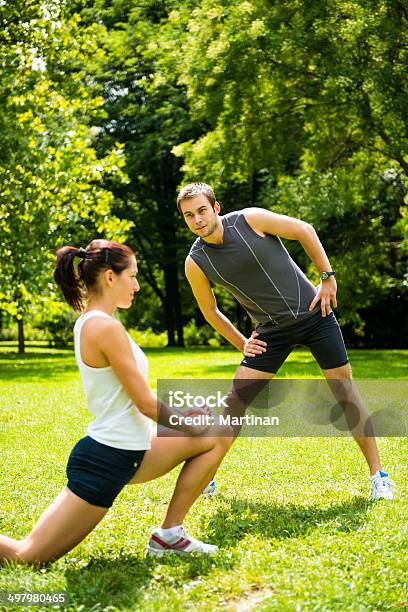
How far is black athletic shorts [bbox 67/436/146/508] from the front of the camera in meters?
3.68

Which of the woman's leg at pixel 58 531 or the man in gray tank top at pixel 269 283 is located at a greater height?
the man in gray tank top at pixel 269 283

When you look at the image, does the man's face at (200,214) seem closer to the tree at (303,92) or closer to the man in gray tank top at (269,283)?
the man in gray tank top at (269,283)

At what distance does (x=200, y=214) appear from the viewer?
16.2 ft

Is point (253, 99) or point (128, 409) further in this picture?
point (253, 99)

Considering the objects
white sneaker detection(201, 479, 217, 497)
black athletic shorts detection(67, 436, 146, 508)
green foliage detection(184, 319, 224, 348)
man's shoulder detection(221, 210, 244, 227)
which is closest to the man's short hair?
man's shoulder detection(221, 210, 244, 227)

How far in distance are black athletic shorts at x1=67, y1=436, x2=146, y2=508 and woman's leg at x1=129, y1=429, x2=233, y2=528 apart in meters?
0.17

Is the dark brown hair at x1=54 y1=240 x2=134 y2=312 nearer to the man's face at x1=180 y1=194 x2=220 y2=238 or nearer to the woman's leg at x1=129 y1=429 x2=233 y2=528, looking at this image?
the woman's leg at x1=129 y1=429 x2=233 y2=528

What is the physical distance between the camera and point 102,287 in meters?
3.83

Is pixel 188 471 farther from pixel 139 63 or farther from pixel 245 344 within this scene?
pixel 139 63

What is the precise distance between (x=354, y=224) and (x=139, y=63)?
354 inches

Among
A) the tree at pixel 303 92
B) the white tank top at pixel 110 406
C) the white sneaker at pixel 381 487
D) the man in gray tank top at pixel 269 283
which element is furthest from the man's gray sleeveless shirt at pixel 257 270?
the tree at pixel 303 92

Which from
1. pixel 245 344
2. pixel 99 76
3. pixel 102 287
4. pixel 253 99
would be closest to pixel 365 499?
pixel 245 344

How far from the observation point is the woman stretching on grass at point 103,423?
368cm

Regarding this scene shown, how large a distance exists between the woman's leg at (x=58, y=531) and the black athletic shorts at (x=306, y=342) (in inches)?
72.2
